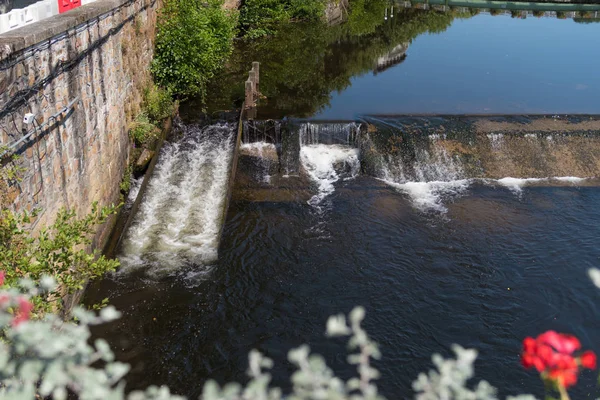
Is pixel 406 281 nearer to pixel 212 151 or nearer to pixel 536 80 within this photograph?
pixel 212 151

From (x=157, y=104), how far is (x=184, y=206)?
4333 mm

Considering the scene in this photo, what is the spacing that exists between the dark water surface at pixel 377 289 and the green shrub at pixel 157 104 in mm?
4378

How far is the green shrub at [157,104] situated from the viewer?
1625 centimetres

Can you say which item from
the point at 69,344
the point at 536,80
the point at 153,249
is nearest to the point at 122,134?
the point at 153,249

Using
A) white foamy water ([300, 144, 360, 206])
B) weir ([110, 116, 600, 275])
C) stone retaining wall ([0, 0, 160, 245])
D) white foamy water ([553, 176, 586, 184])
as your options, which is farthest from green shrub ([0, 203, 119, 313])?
white foamy water ([553, 176, 586, 184])

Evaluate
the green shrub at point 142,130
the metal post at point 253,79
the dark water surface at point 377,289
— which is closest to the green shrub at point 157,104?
the green shrub at point 142,130

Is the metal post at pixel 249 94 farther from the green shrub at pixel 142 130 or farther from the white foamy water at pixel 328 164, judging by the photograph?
the green shrub at pixel 142 130

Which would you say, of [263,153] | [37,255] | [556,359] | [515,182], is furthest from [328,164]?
[556,359]

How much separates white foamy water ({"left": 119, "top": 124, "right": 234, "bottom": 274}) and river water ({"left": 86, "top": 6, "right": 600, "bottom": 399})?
47 millimetres

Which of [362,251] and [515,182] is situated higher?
[515,182]

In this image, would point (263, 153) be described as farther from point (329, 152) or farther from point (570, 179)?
point (570, 179)

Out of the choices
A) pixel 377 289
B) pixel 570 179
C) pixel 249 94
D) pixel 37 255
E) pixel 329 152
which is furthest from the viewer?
pixel 249 94

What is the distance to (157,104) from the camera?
16.5 meters

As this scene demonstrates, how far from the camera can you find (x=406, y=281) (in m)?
11.3
